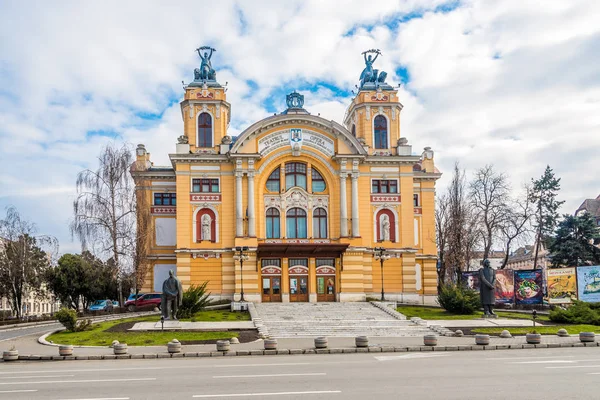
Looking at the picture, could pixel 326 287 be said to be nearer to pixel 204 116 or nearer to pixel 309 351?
pixel 204 116

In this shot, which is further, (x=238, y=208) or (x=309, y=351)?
(x=238, y=208)

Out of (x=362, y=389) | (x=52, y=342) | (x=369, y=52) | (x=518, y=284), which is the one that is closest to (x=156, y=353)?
(x=52, y=342)

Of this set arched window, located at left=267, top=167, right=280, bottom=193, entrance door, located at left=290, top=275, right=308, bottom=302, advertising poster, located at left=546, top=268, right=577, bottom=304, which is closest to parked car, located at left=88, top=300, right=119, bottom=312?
entrance door, located at left=290, top=275, right=308, bottom=302

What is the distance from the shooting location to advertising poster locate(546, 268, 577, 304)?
40531 mm

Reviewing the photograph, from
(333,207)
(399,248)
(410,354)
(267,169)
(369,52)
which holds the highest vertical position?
(369,52)

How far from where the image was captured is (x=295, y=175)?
51.1 m

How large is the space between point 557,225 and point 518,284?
12.0 metres

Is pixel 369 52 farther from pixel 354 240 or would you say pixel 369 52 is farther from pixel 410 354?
pixel 410 354

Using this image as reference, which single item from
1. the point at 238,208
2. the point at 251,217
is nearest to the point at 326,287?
the point at 251,217

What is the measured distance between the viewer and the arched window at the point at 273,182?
50969 millimetres

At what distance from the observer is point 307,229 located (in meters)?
50.6

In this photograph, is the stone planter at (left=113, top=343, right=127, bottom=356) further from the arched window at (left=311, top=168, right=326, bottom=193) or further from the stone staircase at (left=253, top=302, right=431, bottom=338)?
the arched window at (left=311, top=168, right=326, bottom=193)

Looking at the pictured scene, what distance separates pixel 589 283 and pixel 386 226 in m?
16.3

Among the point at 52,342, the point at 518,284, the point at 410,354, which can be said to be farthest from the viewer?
the point at 518,284
